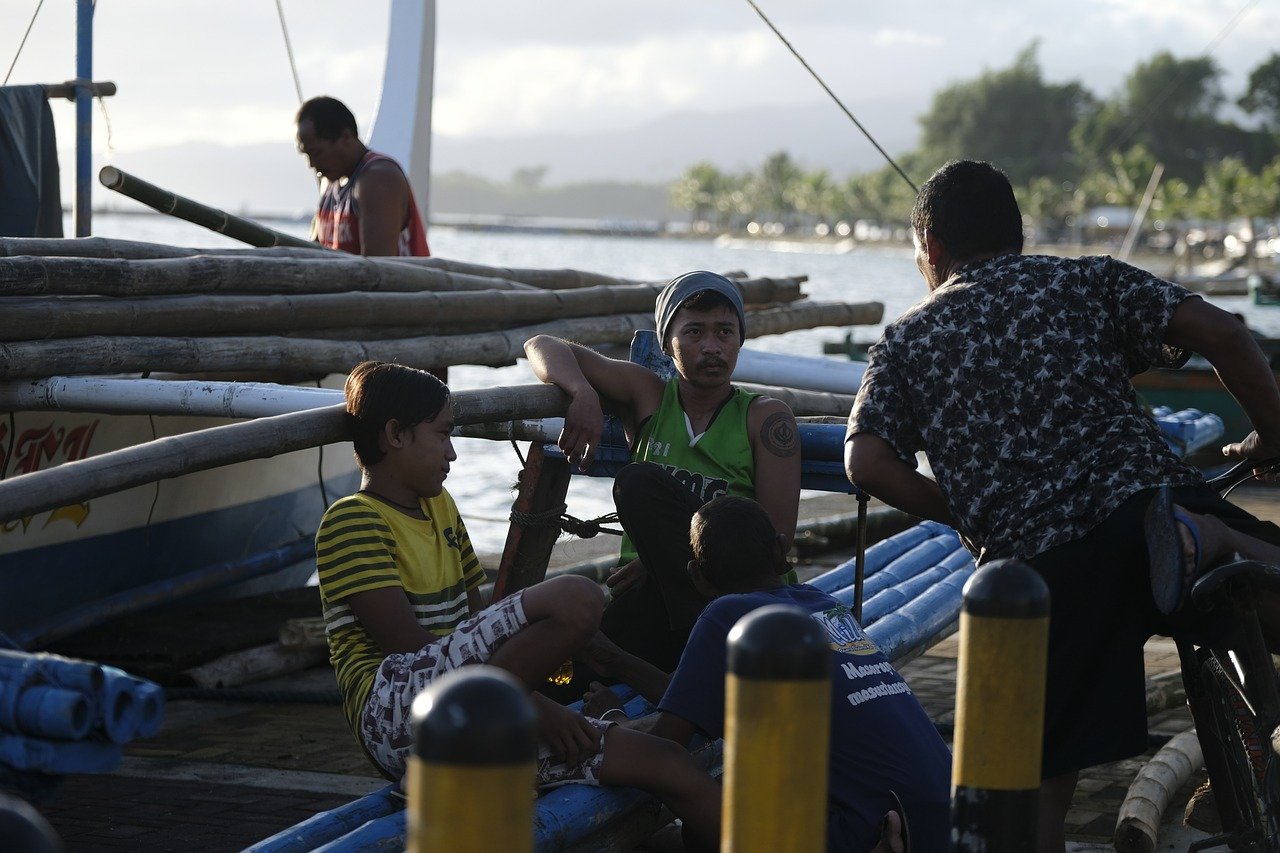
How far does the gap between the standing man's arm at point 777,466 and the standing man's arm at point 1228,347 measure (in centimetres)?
115

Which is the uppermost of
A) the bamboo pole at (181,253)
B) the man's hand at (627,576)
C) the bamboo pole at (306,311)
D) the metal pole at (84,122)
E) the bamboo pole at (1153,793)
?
the metal pole at (84,122)

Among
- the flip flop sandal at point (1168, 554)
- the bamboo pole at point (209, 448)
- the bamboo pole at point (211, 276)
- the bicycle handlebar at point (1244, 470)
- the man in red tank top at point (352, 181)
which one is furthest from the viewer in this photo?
the man in red tank top at point (352, 181)

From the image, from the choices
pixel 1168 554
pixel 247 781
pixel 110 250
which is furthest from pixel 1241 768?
pixel 110 250

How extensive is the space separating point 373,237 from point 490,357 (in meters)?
0.97

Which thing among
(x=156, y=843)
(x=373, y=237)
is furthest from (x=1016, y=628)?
(x=373, y=237)

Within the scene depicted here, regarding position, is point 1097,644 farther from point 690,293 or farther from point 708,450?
point 690,293

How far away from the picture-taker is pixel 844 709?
3.48 meters

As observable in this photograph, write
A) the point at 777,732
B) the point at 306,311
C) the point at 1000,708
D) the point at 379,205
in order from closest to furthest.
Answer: the point at 777,732
the point at 1000,708
the point at 306,311
the point at 379,205

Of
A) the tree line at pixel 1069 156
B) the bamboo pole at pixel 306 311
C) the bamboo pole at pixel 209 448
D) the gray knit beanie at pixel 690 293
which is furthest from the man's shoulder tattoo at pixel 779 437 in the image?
the tree line at pixel 1069 156

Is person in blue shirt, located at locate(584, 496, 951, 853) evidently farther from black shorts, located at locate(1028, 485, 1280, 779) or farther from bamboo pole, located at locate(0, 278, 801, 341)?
bamboo pole, located at locate(0, 278, 801, 341)

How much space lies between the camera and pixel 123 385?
5.47 meters

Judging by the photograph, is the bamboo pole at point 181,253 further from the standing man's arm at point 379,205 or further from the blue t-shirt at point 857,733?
the blue t-shirt at point 857,733

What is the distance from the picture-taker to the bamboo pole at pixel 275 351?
5430 mm

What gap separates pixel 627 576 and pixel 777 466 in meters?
0.51
